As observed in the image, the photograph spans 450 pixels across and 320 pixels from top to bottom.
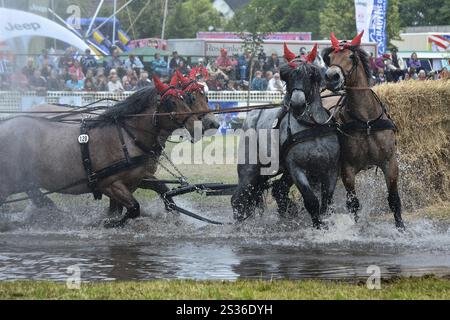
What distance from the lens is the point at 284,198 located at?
1259 centimetres

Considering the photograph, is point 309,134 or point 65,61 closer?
point 309,134

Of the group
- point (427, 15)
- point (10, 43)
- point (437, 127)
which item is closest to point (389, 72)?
point (10, 43)

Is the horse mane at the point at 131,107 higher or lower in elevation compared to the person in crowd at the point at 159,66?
higher

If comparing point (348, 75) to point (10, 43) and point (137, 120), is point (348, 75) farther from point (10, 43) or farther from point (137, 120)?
point (10, 43)

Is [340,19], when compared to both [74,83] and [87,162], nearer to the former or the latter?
[74,83]

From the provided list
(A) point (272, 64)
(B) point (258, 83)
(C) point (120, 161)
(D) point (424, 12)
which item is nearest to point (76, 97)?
(B) point (258, 83)

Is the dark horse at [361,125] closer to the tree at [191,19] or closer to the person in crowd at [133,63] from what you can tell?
the person in crowd at [133,63]

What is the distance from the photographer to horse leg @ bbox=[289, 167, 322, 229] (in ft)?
36.0

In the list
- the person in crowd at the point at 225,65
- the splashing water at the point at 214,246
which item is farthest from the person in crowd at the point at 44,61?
the splashing water at the point at 214,246

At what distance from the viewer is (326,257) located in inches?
393

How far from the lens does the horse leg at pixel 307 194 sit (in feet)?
36.0

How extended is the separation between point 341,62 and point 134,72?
587 inches

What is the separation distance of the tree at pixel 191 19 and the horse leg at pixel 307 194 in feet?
148

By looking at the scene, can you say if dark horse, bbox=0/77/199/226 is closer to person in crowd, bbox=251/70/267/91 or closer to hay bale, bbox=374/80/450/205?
hay bale, bbox=374/80/450/205
